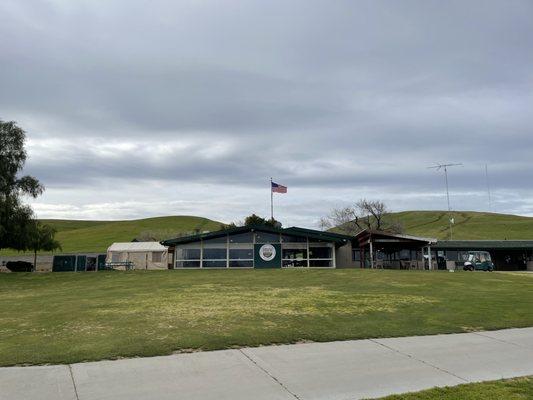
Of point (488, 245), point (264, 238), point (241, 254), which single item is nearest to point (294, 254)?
point (264, 238)

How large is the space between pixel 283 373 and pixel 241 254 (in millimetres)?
33056

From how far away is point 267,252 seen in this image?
3984cm

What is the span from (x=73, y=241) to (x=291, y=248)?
86142 mm

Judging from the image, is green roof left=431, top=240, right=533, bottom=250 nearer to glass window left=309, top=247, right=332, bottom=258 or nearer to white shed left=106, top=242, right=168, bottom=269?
glass window left=309, top=247, right=332, bottom=258

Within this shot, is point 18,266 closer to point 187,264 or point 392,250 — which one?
point 187,264

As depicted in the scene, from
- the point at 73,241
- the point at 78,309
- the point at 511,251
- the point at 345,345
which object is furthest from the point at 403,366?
the point at 73,241

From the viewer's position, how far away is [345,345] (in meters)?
8.73

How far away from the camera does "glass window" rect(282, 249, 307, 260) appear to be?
132 feet

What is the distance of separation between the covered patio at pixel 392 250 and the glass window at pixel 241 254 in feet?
33.7

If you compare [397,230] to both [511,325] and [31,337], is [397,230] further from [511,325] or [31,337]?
[31,337]

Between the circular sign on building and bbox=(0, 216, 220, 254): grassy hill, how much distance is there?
54.6 m

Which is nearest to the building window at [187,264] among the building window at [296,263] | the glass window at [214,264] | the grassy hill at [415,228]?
the glass window at [214,264]

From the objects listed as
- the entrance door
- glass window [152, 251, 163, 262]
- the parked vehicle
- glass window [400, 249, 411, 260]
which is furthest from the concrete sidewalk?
glass window [152, 251, 163, 262]

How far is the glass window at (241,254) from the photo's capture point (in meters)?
39.7
